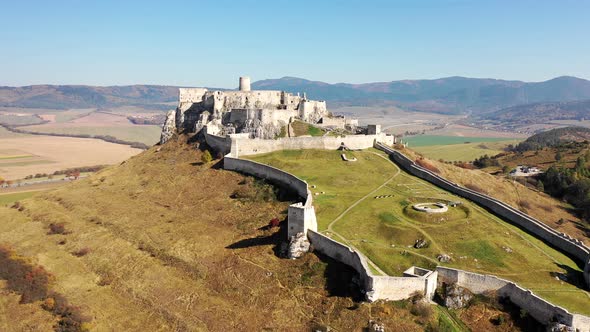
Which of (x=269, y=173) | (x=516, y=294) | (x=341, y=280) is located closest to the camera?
(x=516, y=294)

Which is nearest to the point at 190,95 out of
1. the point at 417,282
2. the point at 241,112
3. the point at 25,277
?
the point at 241,112

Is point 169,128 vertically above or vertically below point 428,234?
above

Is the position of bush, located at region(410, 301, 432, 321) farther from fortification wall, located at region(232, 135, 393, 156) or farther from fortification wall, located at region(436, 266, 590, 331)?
fortification wall, located at region(232, 135, 393, 156)

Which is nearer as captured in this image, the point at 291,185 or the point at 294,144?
the point at 291,185

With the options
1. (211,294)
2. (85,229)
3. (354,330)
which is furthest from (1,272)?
(354,330)

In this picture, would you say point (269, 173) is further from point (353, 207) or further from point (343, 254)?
point (343, 254)

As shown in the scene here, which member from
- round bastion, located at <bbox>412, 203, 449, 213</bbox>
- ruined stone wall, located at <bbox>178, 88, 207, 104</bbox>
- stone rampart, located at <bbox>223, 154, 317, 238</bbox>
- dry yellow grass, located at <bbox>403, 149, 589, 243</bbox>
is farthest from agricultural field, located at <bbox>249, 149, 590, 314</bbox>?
ruined stone wall, located at <bbox>178, 88, 207, 104</bbox>
